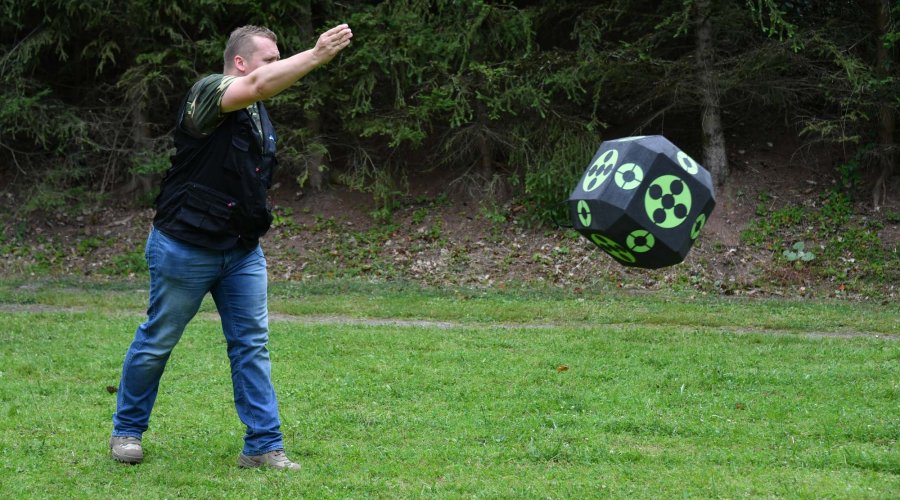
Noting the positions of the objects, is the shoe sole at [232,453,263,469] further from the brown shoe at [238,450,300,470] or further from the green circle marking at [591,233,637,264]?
the green circle marking at [591,233,637,264]

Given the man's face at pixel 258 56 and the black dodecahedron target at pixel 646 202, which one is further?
→ the black dodecahedron target at pixel 646 202

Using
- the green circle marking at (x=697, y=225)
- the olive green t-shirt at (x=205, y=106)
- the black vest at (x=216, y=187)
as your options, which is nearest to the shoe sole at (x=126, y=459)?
the black vest at (x=216, y=187)

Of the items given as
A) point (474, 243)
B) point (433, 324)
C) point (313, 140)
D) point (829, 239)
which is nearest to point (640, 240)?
point (433, 324)

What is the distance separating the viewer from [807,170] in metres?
15.9

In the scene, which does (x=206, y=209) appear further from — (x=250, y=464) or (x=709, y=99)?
(x=709, y=99)

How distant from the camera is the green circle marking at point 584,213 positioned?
5418 millimetres

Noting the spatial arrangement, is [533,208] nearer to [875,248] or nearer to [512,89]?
[512,89]

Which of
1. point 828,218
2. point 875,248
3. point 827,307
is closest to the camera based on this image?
point 827,307

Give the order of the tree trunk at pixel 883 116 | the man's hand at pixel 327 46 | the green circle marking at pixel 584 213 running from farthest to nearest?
1. the tree trunk at pixel 883 116
2. the green circle marking at pixel 584 213
3. the man's hand at pixel 327 46

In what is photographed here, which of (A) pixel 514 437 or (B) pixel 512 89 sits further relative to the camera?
(B) pixel 512 89

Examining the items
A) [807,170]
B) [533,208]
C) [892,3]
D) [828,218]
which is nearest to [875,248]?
[828,218]

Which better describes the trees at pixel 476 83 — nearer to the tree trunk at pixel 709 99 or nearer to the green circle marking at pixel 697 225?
the tree trunk at pixel 709 99

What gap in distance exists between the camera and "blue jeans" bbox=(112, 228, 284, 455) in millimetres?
5133

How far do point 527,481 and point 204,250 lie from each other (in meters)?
2.05
